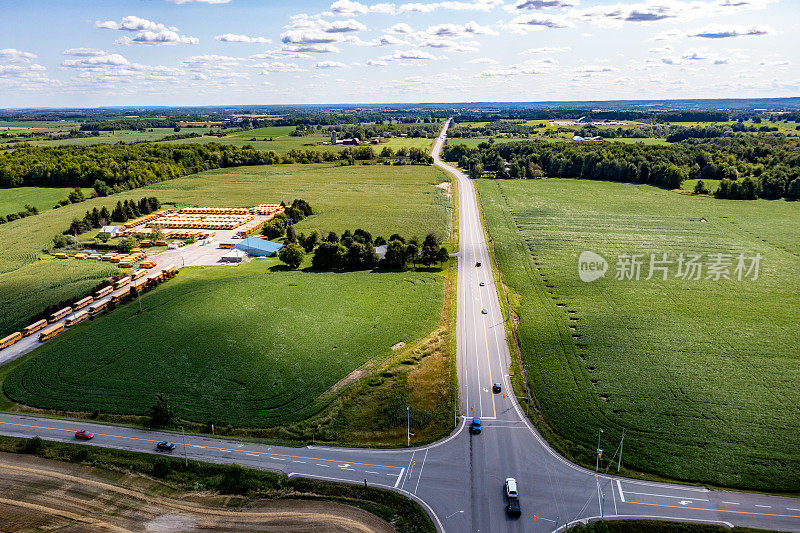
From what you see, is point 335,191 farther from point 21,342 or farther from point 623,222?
point 21,342

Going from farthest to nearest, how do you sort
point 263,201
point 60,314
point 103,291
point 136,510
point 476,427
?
point 263,201 < point 103,291 < point 60,314 < point 476,427 < point 136,510

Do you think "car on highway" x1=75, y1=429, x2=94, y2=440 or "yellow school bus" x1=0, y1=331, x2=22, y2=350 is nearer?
"car on highway" x1=75, y1=429, x2=94, y2=440

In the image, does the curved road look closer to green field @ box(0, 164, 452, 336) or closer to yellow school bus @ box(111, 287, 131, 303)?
yellow school bus @ box(111, 287, 131, 303)

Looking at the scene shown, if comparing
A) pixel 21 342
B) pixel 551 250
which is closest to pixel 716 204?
pixel 551 250

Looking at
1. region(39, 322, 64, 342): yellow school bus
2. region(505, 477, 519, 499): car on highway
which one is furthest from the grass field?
region(505, 477, 519, 499): car on highway

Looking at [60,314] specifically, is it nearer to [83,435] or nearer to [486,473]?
[83,435]

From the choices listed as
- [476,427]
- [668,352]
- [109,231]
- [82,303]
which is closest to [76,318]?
[82,303]
